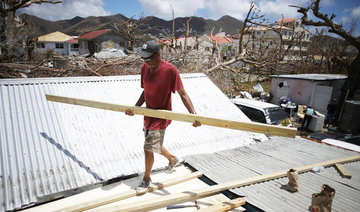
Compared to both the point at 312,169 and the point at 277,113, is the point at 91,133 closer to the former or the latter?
the point at 312,169

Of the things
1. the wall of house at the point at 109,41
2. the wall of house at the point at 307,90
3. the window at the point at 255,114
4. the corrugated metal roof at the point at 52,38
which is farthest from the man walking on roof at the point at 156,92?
the corrugated metal roof at the point at 52,38

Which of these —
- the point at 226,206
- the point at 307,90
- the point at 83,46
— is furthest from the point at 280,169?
the point at 83,46

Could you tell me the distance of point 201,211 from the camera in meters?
2.47

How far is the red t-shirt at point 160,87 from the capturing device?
2.70 meters

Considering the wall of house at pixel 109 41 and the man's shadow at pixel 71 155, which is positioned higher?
the wall of house at pixel 109 41

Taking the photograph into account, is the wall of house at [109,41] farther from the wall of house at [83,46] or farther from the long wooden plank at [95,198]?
the long wooden plank at [95,198]

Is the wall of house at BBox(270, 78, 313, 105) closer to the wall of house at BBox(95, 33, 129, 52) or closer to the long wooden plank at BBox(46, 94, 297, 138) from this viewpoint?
the long wooden plank at BBox(46, 94, 297, 138)

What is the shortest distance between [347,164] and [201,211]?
344 cm

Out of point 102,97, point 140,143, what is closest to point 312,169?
point 140,143

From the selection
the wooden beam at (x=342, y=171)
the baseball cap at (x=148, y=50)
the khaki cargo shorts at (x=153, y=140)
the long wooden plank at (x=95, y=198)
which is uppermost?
the baseball cap at (x=148, y=50)

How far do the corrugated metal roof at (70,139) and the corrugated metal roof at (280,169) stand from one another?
1.53ft

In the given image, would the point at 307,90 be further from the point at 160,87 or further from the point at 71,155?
the point at 71,155

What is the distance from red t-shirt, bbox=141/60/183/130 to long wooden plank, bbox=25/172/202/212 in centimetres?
96

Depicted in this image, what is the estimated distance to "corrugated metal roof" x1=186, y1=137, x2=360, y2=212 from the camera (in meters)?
2.64
